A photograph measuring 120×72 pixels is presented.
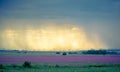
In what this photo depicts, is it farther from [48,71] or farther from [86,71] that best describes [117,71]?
[48,71]

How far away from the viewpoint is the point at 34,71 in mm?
34719

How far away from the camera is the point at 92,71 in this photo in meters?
35.3

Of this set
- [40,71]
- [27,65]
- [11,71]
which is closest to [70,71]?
[40,71]

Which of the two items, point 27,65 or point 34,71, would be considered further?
point 27,65

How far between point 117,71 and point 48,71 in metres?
7.57

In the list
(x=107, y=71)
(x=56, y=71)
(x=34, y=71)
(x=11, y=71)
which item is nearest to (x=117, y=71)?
(x=107, y=71)

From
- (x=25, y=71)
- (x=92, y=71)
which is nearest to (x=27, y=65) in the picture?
(x=25, y=71)

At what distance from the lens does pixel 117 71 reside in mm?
35594

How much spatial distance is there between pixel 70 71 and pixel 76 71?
664 millimetres

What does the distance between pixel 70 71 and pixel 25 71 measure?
4.83 meters

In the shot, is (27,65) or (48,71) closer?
(48,71)

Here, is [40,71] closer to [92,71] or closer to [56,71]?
[56,71]

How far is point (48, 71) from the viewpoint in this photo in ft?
113

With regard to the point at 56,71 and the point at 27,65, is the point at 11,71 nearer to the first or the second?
the point at 56,71
